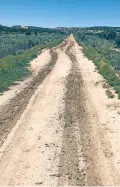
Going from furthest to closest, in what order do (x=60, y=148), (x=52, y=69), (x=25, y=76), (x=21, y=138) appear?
(x=52, y=69) < (x=25, y=76) < (x=21, y=138) < (x=60, y=148)

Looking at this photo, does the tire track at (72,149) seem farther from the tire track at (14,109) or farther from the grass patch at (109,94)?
the tire track at (14,109)

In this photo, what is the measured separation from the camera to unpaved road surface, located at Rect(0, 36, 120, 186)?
38.8ft

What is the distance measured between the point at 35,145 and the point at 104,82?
16.1 m

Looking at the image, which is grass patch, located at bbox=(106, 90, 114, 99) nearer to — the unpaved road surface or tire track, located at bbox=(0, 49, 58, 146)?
the unpaved road surface

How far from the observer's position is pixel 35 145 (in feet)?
47.5

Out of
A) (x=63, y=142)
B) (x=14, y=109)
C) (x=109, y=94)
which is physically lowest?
(x=109, y=94)

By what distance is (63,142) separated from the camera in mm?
14789

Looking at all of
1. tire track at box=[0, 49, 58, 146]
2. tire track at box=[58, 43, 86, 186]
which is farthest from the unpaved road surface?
tire track at box=[0, 49, 58, 146]

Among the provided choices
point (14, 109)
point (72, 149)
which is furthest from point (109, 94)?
point (72, 149)

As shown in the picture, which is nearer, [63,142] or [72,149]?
[72,149]

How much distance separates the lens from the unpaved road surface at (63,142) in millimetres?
11822

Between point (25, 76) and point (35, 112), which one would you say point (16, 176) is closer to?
point (35, 112)

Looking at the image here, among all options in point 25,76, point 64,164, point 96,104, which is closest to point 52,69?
point 25,76

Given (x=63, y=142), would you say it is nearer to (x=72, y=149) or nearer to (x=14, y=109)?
(x=72, y=149)
